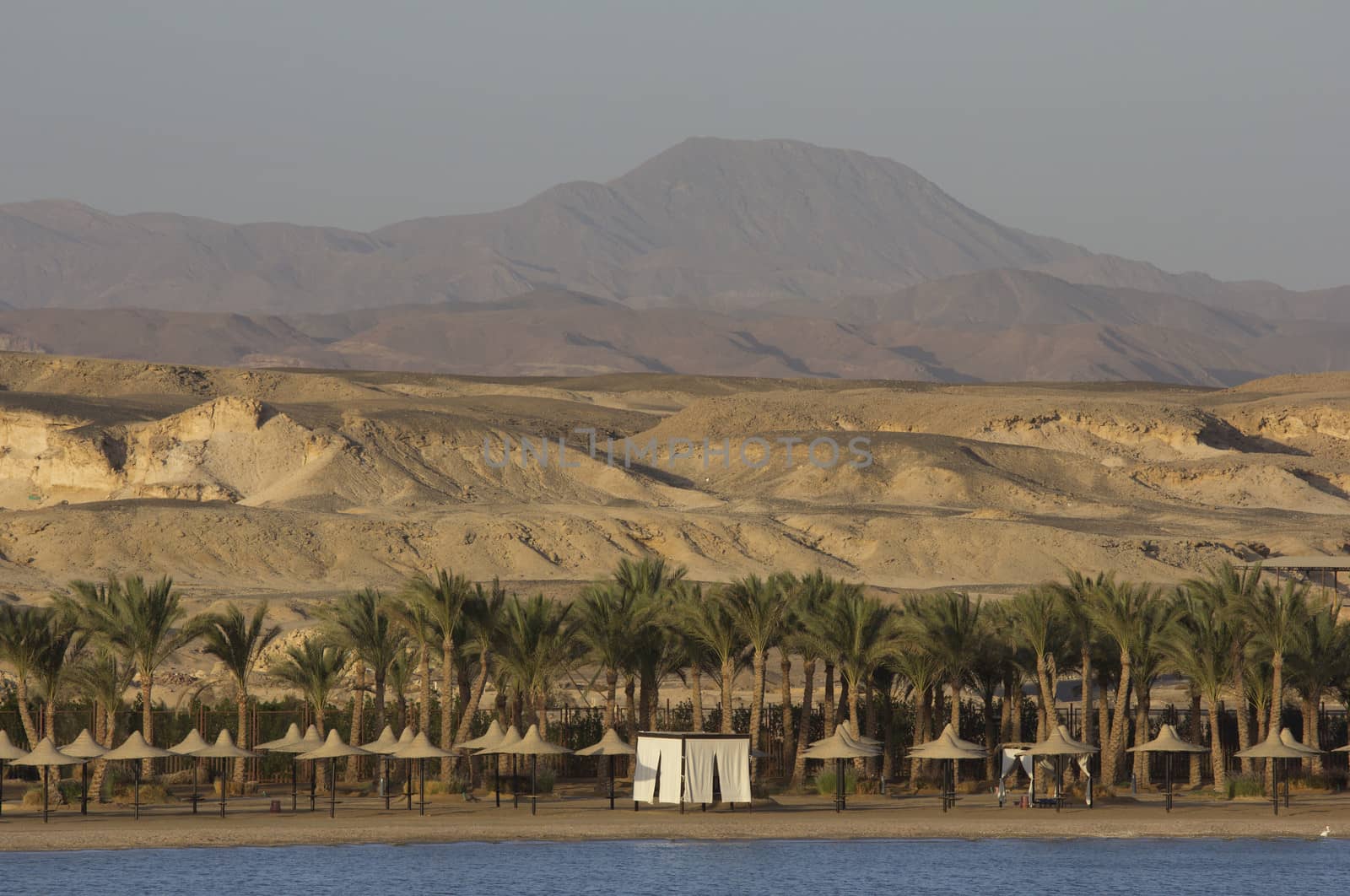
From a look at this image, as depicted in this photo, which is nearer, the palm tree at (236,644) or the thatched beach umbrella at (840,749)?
the thatched beach umbrella at (840,749)

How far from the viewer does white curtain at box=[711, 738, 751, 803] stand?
36812 millimetres

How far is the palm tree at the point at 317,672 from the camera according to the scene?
40.9 meters

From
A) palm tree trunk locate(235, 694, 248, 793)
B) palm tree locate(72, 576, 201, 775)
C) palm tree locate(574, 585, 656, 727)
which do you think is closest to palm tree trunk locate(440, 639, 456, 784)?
palm tree locate(574, 585, 656, 727)

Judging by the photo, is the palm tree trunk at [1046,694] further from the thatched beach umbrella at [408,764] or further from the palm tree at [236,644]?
the palm tree at [236,644]

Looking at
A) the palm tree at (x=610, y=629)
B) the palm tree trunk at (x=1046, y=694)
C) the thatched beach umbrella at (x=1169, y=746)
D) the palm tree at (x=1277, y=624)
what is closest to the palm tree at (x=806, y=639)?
the palm tree at (x=610, y=629)

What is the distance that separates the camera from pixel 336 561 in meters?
77.9

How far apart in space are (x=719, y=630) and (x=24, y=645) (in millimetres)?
13285

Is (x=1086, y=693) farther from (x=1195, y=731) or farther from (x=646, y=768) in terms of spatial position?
(x=646, y=768)

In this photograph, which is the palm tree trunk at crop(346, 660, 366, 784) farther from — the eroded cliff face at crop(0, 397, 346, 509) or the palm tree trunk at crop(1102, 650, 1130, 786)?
the eroded cliff face at crop(0, 397, 346, 509)

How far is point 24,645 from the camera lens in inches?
1503

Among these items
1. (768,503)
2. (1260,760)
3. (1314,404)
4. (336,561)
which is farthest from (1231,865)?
(1314,404)

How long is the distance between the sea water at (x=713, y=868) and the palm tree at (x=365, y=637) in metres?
7.38

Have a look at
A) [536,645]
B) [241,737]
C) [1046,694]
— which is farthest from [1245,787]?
[241,737]

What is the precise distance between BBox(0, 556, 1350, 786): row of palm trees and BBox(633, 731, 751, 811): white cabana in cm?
141
